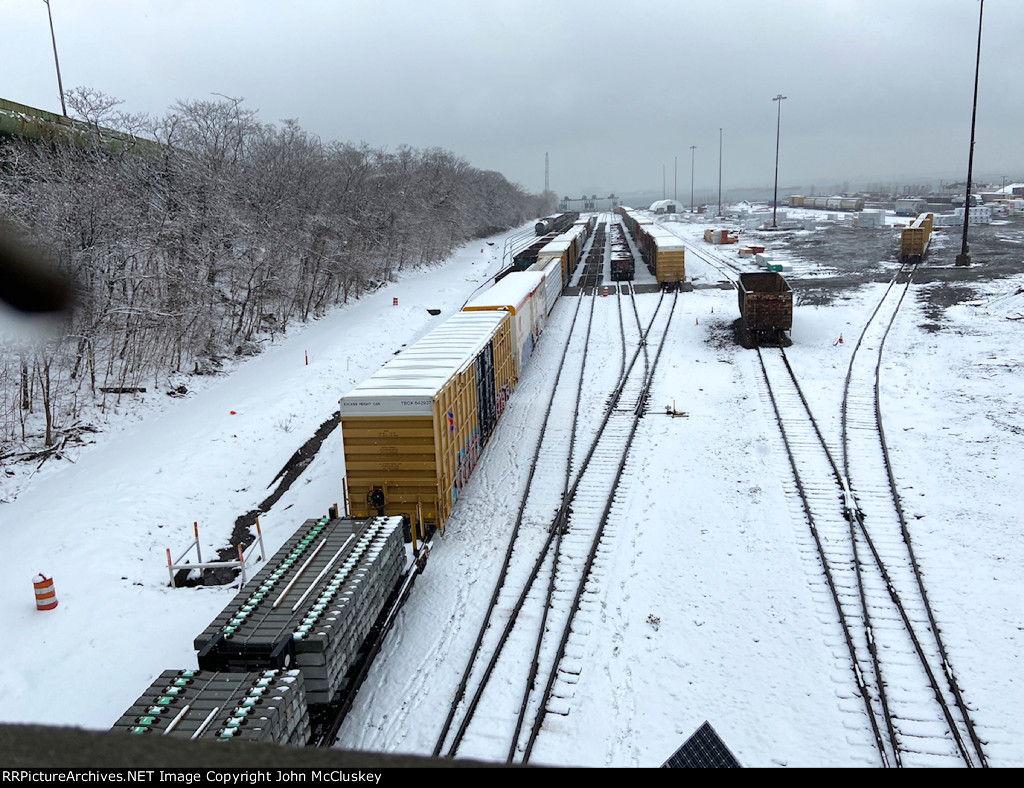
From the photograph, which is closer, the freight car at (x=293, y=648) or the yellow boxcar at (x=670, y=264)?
the freight car at (x=293, y=648)

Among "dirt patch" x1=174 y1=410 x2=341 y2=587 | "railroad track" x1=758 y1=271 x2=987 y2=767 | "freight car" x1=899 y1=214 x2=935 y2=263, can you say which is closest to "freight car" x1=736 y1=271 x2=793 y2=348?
"railroad track" x1=758 y1=271 x2=987 y2=767

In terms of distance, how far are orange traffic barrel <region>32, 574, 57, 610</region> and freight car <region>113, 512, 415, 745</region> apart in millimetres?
4326

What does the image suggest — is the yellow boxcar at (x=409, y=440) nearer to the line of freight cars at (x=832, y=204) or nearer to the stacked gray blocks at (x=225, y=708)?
the stacked gray blocks at (x=225, y=708)

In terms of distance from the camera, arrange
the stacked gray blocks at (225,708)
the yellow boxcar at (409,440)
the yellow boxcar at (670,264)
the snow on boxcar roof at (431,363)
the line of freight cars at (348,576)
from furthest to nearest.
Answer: the yellow boxcar at (670,264), the snow on boxcar roof at (431,363), the yellow boxcar at (409,440), the line of freight cars at (348,576), the stacked gray blocks at (225,708)

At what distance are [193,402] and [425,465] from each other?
13.8 meters

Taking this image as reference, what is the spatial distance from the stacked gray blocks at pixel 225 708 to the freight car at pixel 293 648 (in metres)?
0.01

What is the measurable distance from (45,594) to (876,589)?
13778 mm

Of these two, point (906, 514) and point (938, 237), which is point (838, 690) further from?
point (938, 237)

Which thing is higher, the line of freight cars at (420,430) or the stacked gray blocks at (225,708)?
the line of freight cars at (420,430)

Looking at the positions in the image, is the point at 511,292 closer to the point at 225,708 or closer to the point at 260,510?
the point at 260,510

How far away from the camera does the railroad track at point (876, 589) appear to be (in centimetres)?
905

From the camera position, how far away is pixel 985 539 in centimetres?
1346

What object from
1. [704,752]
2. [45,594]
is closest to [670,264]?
[45,594]

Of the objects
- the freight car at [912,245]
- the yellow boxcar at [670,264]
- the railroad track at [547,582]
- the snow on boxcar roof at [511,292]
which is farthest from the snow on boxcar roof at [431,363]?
the freight car at [912,245]
